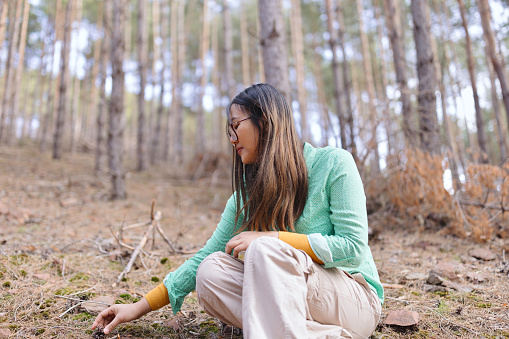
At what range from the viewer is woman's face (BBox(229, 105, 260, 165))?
150 cm

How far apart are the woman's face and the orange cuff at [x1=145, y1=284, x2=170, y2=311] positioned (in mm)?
665

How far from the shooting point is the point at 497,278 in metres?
2.27

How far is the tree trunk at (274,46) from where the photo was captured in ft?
13.1

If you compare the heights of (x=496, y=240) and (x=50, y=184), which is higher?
(x=50, y=184)

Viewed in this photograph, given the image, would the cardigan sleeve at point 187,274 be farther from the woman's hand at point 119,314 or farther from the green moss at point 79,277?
the green moss at point 79,277

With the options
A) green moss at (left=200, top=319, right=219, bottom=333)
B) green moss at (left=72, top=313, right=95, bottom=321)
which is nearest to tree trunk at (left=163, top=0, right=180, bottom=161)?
green moss at (left=72, top=313, right=95, bottom=321)

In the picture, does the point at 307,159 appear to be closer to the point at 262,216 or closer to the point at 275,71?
the point at 262,216

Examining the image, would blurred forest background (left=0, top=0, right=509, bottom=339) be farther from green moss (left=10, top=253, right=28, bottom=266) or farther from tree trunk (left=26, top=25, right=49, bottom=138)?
tree trunk (left=26, top=25, right=49, bottom=138)

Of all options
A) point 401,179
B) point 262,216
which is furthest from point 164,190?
point 262,216

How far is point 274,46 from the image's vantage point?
4027mm

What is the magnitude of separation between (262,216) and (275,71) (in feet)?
9.39

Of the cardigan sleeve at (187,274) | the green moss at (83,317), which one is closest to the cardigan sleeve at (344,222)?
the cardigan sleeve at (187,274)

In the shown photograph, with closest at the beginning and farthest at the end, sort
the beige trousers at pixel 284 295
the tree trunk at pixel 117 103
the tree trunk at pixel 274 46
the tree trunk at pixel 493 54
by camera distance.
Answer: the beige trousers at pixel 284 295
the tree trunk at pixel 274 46
the tree trunk at pixel 493 54
the tree trunk at pixel 117 103

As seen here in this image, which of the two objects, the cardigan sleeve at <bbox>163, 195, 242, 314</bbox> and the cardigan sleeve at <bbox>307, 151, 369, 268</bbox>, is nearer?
the cardigan sleeve at <bbox>307, 151, 369, 268</bbox>
